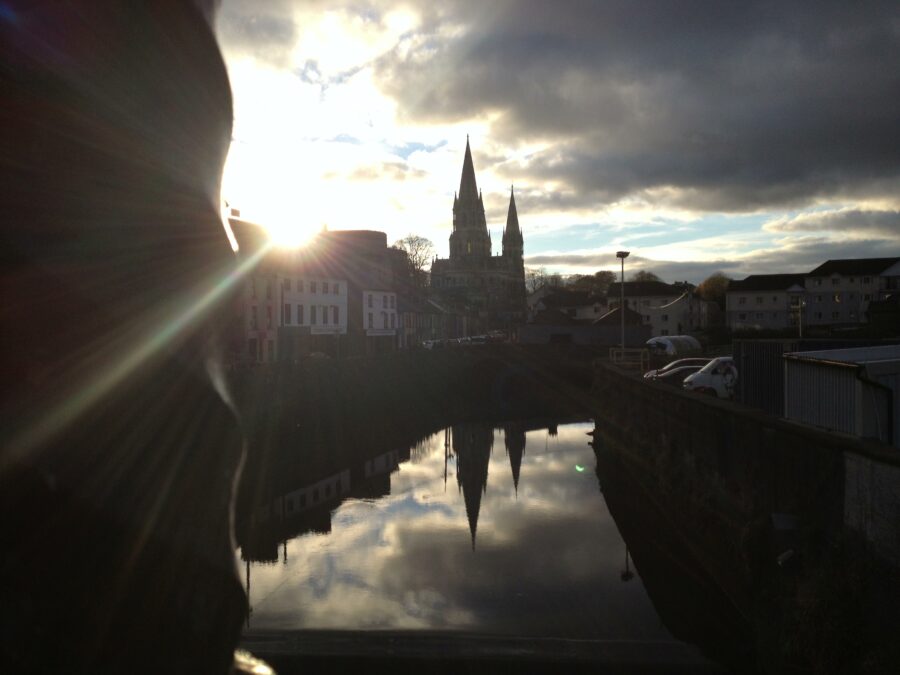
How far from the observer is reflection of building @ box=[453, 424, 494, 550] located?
933 inches

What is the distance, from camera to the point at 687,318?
92.9 metres

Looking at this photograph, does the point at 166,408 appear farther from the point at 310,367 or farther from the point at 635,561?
the point at 310,367

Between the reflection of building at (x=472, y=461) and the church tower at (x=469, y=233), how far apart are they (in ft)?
357

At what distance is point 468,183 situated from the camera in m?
146

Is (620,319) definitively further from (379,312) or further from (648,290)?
(379,312)

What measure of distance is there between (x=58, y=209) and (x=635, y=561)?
60.4ft

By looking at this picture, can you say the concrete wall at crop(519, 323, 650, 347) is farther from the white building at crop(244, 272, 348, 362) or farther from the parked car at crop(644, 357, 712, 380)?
the parked car at crop(644, 357, 712, 380)

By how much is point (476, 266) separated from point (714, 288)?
47847 millimetres

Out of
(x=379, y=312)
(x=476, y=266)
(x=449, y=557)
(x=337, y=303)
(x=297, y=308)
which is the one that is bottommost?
(x=449, y=557)

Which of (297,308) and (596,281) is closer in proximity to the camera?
(297,308)

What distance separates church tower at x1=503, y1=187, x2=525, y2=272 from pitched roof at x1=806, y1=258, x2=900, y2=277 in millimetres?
74147

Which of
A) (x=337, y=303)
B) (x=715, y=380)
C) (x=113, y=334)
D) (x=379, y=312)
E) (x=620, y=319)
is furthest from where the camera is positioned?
(x=620, y=319)

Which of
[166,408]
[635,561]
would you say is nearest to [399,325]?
[635,561]

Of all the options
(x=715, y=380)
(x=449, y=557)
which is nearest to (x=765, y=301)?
(x=715, y=380)
